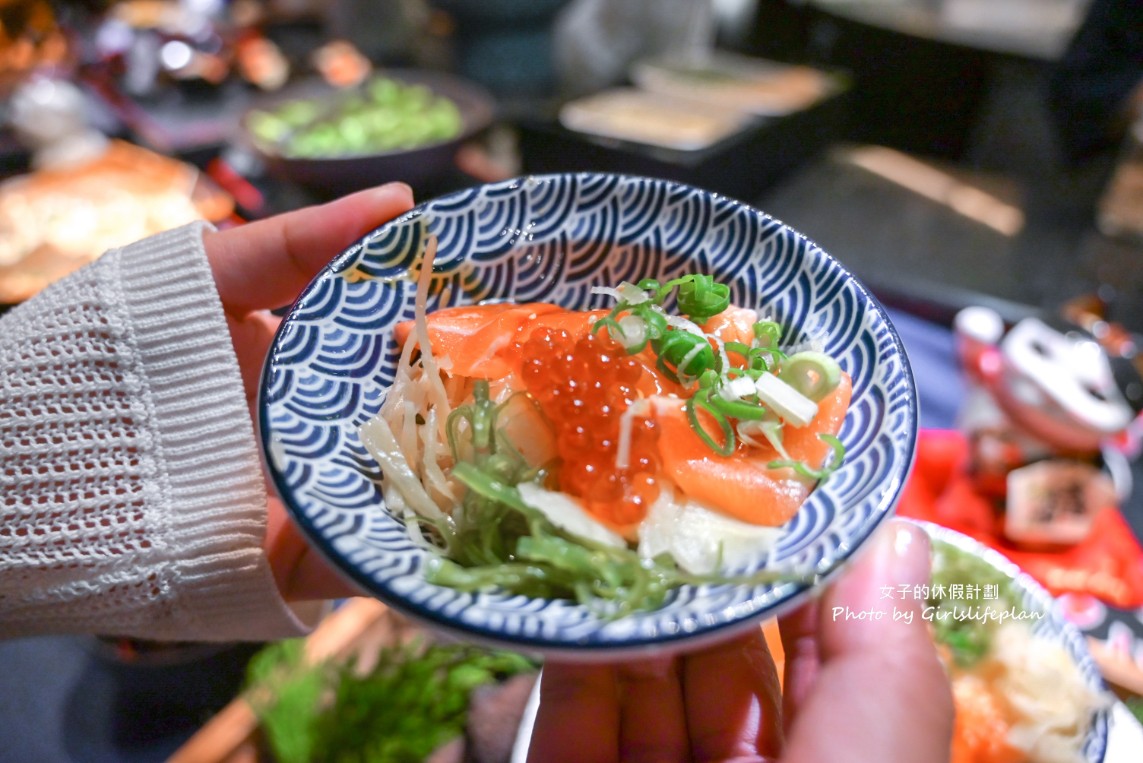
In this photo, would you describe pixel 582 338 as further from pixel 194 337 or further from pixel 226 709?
pixel 226 709

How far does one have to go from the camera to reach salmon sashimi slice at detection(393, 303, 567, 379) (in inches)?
40.9

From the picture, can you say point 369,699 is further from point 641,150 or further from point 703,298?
point 641,150

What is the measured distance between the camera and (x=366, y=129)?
306 cm

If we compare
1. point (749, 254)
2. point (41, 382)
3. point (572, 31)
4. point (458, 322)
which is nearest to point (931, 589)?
point (749, 254)

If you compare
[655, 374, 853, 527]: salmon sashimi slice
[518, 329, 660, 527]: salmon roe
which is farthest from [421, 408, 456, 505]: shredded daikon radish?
[655, 374, 853, 527]: salmon sashimi slice

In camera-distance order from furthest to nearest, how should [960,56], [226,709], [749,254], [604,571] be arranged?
[960,56], [226,709], [749,254], [604,571]

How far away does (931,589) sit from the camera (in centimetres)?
168

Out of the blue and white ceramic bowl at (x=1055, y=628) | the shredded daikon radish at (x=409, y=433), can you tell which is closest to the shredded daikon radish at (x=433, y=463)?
the shredded daikon radish at (x=409, y=433)

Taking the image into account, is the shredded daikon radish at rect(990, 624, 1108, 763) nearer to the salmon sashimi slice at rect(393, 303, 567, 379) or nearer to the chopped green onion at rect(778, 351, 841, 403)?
the chopped green onion at rect(778, 351, 841, 403)

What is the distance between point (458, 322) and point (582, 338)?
9.1 inches

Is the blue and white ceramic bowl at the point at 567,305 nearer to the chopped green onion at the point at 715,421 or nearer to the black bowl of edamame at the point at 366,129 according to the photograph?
the chopped green onion at the point at 715,421

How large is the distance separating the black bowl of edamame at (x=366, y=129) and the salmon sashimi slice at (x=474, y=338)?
177cm

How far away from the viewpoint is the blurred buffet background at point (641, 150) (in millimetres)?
1701

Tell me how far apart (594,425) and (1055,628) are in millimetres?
1335
